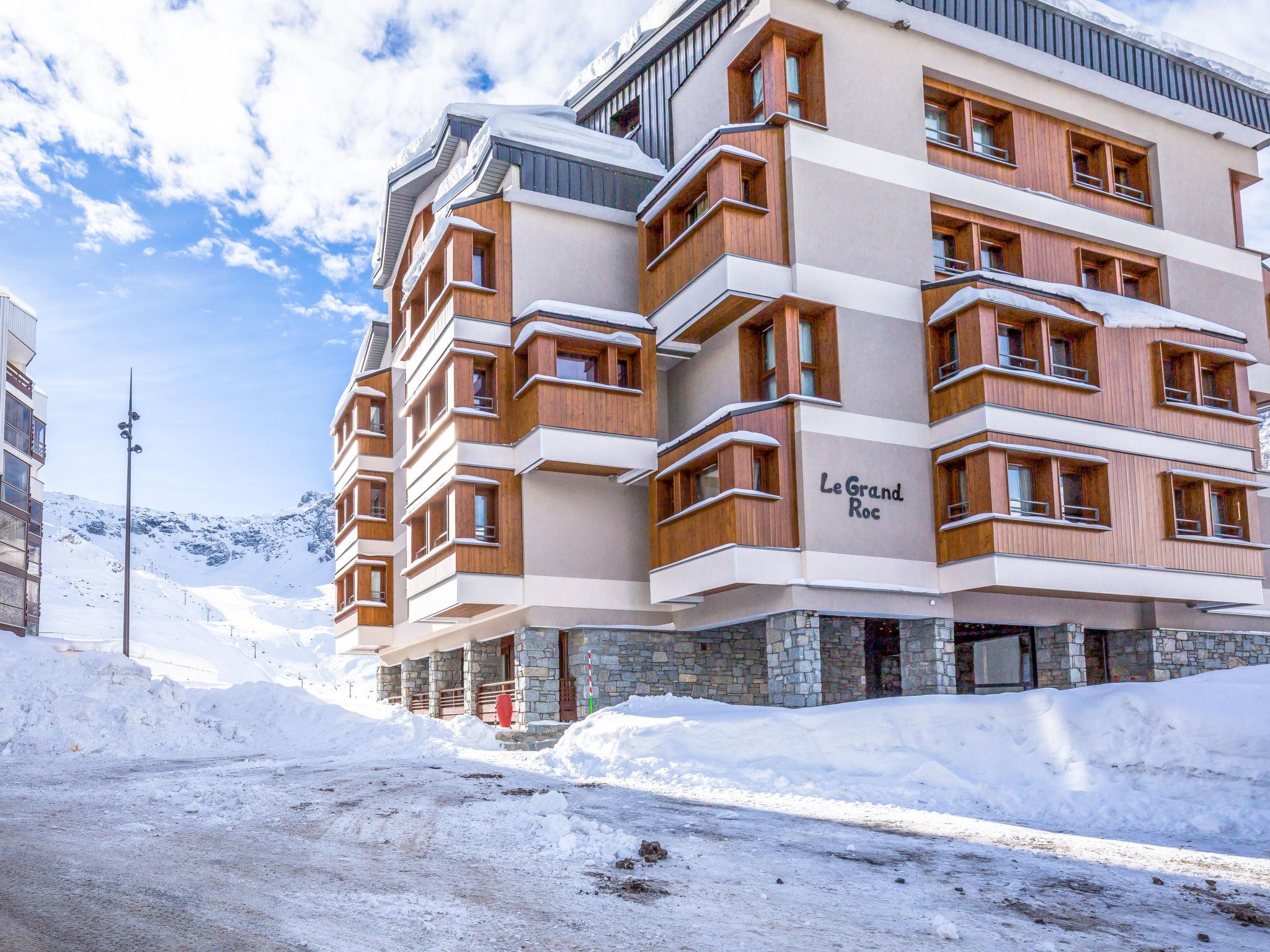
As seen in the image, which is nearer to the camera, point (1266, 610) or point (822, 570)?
point (822, 570)

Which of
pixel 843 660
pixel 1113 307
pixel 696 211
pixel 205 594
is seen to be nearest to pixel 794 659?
pixel 843 660

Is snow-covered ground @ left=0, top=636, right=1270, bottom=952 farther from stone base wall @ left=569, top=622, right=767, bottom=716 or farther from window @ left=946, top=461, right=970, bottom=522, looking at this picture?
window @ left=946, top=461, right=970, bottom=522

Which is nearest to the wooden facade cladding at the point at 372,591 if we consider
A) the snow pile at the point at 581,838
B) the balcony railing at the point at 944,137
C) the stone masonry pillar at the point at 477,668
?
the stone masonry pillar at the point at 477,668

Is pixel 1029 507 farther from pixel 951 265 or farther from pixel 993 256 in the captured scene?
pixel 993 256

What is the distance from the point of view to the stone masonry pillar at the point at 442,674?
112 feet

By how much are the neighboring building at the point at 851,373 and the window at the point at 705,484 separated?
0.08 meters

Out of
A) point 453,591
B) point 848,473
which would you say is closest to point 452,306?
point 453,591

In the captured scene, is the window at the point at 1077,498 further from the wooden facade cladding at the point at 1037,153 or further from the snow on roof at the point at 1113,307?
the wooden facade cladding at the point at 1037,153

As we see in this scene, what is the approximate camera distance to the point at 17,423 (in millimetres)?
46000

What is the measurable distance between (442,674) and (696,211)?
57.2 ft

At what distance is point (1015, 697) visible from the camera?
19.3m

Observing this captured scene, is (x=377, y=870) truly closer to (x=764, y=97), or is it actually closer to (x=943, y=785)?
(x=943, y=785)

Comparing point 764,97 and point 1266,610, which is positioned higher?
point 764,97

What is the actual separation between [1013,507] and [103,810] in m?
19.5
